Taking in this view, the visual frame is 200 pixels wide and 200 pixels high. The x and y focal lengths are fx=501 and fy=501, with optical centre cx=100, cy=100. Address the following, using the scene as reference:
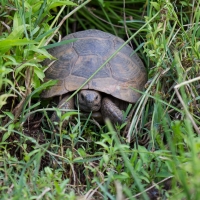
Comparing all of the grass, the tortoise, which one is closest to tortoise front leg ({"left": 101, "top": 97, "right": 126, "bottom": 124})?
the tortoise

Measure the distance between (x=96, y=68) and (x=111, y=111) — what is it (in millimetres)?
335

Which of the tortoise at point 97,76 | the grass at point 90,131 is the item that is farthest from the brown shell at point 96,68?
the grass at point 90,131

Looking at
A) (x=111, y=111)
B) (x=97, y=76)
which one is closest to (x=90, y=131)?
(x=111, y=111)

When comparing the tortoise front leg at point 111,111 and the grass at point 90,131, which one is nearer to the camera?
the grass at point 90,131

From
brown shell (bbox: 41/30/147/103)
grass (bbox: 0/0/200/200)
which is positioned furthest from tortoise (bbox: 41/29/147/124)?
grass (bbox: 0/0/200/200)

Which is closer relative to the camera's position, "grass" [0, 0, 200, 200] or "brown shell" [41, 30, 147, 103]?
"grass" [0, 0, 200, 200]

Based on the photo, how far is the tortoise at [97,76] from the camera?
364 centimetres

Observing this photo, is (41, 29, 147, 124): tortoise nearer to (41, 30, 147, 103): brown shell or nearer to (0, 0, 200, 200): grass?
(41, 30, 147, 103): brown shell

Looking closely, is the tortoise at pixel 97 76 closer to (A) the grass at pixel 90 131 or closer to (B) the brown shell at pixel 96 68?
(B) the brown shell at pixel 96 68

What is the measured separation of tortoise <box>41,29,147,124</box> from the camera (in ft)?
11.9

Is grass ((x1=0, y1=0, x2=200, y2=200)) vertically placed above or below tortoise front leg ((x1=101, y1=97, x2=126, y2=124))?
above

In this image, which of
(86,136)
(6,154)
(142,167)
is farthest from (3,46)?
(142,167)

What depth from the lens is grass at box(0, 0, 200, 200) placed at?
2.57 metres

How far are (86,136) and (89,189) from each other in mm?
737
